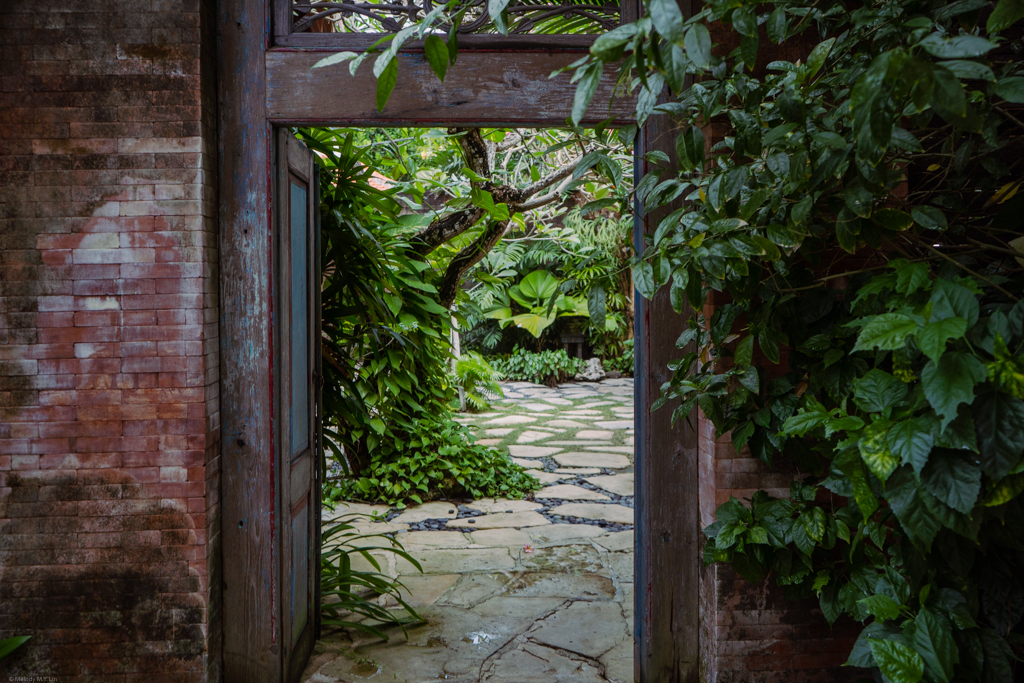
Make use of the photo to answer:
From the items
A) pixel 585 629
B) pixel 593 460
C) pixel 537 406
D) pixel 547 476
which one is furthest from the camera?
pixel 537 406

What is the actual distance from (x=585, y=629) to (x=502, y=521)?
1.79 metres

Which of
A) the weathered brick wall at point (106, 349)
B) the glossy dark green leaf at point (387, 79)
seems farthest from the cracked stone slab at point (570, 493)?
the glossy dark green leaf at point (387, 79)

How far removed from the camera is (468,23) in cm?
256

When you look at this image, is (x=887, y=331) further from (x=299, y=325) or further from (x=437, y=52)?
(x=299, y=325)

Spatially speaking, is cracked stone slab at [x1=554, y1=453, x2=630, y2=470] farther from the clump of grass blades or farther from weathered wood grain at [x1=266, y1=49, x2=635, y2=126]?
weathered wood grain at [x1=266, y1=49, x2=635, y2=126]

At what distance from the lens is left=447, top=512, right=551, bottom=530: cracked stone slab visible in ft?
16.1

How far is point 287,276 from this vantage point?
264 centimetres

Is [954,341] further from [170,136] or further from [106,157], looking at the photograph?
[106,157]

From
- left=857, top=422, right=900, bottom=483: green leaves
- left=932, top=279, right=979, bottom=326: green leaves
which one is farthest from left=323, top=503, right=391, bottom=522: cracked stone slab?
left=932, top=279, right=979, bottom=326: green leaves

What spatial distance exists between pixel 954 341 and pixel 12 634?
10.3 feet

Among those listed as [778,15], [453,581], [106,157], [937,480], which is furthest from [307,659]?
[778,15]

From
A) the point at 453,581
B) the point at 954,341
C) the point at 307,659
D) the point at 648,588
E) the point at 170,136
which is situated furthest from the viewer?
the point at 453,581

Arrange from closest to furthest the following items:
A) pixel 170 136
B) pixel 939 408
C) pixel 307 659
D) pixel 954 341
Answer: pixel 939 408, pixel 954 341, pixel 170 136, pixel 307 659

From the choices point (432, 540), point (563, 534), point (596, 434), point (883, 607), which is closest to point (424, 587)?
point (432, 540)
